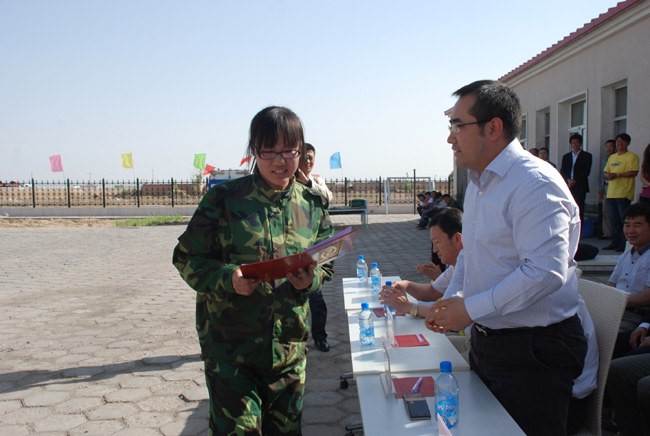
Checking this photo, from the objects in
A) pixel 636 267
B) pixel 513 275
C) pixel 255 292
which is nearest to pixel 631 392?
pixel 513 275

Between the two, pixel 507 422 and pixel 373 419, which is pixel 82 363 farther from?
pixel 507 422

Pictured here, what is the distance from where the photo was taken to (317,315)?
4887mm

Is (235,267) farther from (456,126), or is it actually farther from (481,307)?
(456,126)

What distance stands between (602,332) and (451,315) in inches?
44.2

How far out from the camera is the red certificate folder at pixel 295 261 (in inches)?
70.4

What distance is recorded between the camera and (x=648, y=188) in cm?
758

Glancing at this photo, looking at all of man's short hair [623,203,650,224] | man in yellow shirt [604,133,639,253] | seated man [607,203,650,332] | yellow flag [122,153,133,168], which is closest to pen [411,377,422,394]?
seated man [607,203,650,332]

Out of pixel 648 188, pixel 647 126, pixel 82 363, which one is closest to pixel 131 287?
pixel 82 363

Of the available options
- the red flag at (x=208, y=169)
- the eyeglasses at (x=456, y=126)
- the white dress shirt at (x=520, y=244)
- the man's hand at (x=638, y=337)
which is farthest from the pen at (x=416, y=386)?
the red flag at (x=208, y=169)

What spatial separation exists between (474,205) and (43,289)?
26.8ft

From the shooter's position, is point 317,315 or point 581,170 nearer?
point 317,315

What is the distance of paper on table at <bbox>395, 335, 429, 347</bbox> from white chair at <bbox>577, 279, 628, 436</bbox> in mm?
887

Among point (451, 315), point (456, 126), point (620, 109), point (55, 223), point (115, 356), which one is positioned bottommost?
point (115, 356)

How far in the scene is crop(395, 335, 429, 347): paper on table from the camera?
276 centimetres
